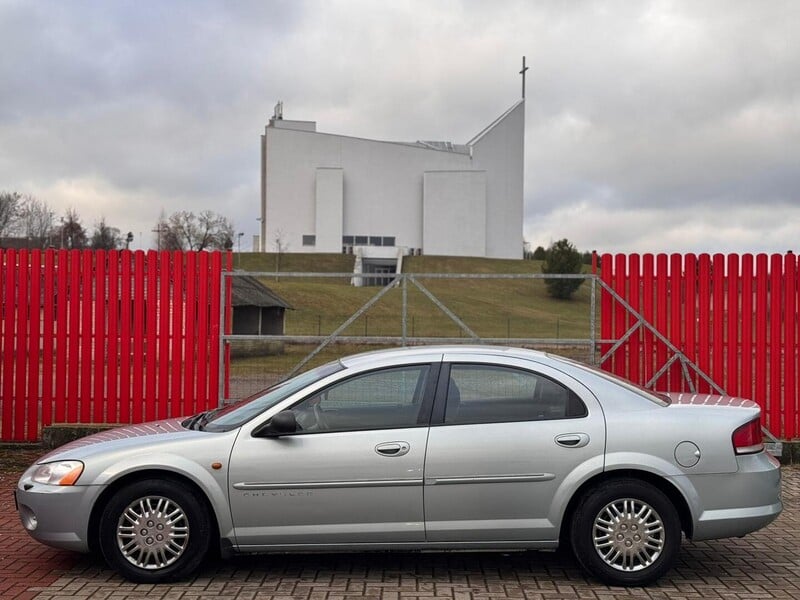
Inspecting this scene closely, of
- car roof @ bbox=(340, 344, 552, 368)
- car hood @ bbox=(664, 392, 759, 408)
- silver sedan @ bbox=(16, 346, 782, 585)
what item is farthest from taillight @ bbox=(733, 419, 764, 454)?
car roof @ bbox=(340, 344, 552, 368)

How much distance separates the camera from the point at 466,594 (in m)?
5.27

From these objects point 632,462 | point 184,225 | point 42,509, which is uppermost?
point 184,225

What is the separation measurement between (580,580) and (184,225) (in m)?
82.5

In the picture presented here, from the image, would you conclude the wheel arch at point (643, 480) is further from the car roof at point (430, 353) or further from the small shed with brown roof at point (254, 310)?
the small shed with brown roof at point (254, 310)

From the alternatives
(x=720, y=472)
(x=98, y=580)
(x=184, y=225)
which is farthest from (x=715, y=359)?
(x=184, y=225)

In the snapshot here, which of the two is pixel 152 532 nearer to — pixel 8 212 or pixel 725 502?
pixel 725 502

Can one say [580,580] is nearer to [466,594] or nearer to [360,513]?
[466,594]

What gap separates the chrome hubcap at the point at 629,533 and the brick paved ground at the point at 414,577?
19 cm

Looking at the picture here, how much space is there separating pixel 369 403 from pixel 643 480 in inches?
73.1

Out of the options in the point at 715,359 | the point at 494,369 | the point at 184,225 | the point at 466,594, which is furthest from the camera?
the point at 184,225

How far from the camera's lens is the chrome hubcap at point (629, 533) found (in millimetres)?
5371

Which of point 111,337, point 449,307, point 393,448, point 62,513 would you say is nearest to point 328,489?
point 393,448

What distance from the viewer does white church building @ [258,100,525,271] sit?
85.5 m

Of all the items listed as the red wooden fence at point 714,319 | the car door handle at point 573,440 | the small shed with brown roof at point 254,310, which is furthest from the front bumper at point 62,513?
the small shed with brown roof at point 254,310
